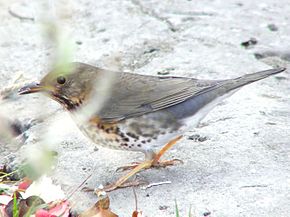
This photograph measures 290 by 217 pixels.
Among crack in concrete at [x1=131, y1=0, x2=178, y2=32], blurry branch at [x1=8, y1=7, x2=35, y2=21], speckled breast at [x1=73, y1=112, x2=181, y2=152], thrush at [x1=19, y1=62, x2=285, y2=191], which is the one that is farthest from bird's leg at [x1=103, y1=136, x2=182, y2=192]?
blurry branch at [x1=8, y1=7, x2=35, y2=21]

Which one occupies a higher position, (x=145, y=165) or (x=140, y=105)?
(x=140, y=105)

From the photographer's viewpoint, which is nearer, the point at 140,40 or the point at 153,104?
the point at 153,104

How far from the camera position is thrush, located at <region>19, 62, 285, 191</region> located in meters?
4.25

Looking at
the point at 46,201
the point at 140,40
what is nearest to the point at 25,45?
the point at 140,40

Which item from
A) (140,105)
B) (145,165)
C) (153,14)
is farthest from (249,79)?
(153,14)

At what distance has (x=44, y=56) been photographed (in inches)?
240

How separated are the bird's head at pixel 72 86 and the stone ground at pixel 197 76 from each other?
0.58 feet

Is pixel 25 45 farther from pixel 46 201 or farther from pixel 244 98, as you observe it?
pixel 46 201

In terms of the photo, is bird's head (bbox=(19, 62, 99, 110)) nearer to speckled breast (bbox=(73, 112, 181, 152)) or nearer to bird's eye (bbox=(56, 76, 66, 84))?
bird's eye (bbox=(56, 76, 66, 84))

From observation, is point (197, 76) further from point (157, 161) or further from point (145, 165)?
point (145, 165)

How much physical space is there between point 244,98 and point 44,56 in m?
Result: 1.79

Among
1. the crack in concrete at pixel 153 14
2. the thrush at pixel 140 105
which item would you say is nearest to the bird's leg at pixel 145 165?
the thrush at pixel 140 105

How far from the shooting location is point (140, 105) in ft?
14.3

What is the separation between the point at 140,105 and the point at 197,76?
1340 mm
